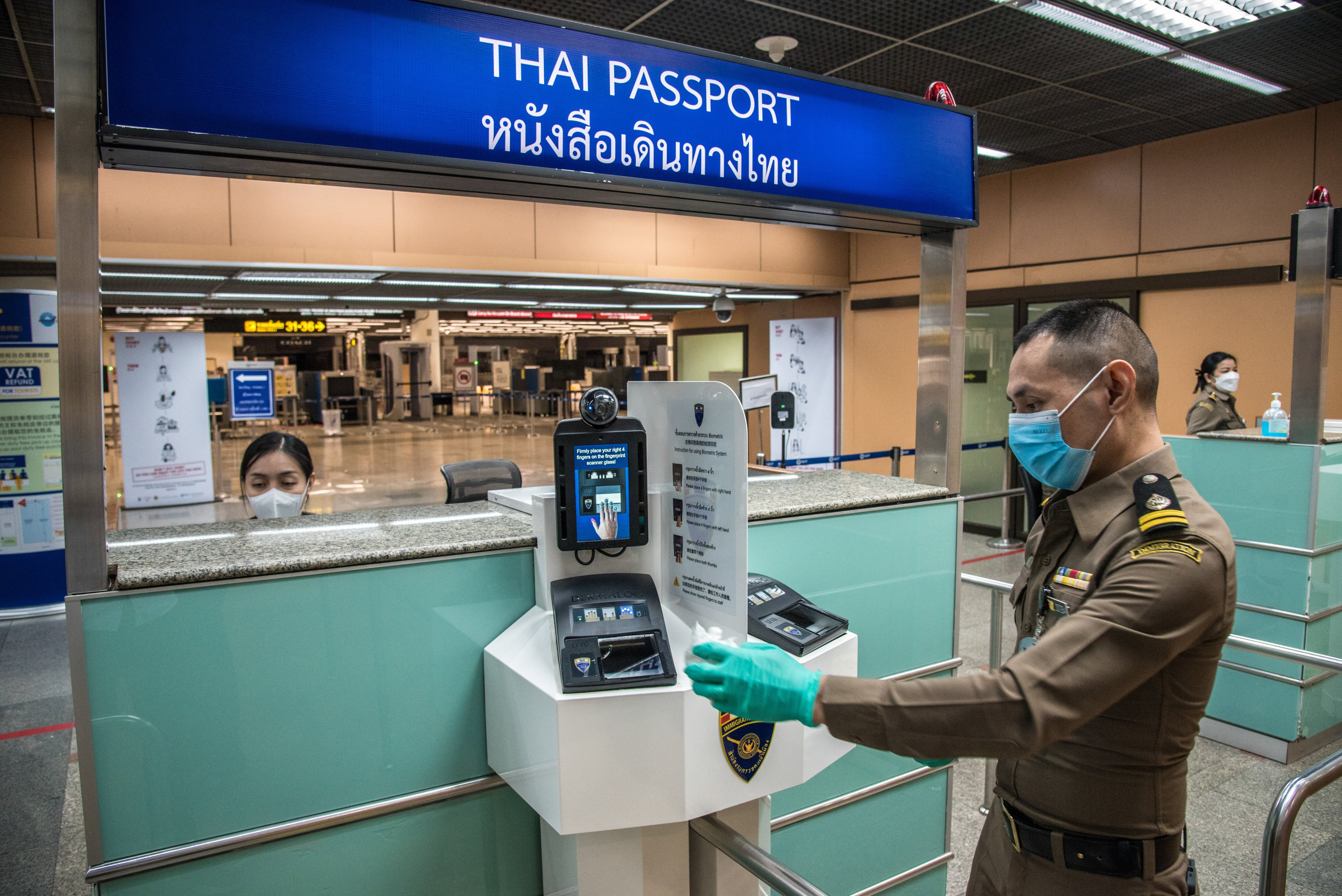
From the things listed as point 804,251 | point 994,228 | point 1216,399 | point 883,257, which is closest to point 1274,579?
point 1216,399

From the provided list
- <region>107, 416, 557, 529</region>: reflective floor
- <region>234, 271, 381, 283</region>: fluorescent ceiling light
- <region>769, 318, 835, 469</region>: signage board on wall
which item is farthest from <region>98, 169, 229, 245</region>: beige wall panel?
<region>769, 318, 835, 469</region>: signage board on wall

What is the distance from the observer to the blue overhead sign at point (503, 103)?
153cm

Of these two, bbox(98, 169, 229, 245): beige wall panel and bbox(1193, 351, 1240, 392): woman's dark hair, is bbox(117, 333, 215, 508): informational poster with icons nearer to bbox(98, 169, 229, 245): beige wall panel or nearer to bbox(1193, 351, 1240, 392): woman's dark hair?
bbox(98, 169, 229, 245): beige wall panel

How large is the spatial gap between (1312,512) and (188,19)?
471 cm

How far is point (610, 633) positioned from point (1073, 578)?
0.88 metres

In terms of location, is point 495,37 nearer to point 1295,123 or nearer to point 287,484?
point 287,484

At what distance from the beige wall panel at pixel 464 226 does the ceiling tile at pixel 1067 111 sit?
150 inches

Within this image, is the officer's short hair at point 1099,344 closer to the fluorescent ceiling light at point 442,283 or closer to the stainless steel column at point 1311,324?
the stainless steel column at point 1311,324

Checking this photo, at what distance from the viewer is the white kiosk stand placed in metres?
1.58

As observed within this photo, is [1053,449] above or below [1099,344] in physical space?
below

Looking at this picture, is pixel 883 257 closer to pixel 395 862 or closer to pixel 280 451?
pixel 280 451

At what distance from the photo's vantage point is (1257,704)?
4086mm

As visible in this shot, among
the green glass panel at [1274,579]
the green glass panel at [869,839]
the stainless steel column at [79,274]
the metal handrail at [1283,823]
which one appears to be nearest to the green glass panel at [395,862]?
the stainless steel column at [79,274]

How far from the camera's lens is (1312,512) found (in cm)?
388
